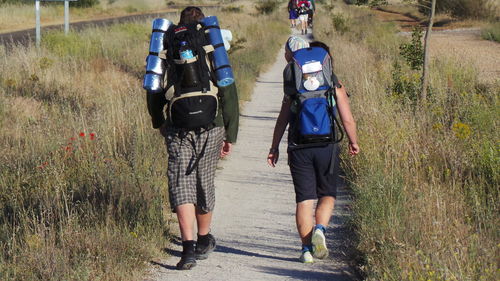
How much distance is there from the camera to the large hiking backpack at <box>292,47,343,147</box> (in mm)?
5684

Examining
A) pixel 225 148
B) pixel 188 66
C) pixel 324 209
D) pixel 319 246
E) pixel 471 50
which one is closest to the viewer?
pixel 188 66

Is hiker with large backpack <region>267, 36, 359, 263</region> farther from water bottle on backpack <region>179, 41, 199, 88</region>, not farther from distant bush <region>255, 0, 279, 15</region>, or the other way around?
distant bush <region>255, 0, 279, 15</region>

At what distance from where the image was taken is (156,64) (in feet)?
18.8

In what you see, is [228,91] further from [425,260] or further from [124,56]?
[124,56]

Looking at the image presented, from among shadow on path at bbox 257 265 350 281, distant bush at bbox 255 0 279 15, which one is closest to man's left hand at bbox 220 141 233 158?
shadow on path at bbox 257 265 350 281

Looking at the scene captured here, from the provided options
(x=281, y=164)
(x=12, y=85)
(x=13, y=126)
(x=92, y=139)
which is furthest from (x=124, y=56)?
(x=92, y=139)

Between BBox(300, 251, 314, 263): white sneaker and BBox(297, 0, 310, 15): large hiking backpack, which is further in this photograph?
BBox(297, 0, 310, 15): large hiking backpack

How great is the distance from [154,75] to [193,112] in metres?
0.35

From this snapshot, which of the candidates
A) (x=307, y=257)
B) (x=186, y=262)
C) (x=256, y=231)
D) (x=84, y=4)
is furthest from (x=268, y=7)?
(x=186, y=262)

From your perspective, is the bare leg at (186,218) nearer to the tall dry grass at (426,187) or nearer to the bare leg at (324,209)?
the bare leg at (324,209)

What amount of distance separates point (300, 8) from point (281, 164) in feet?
52.6

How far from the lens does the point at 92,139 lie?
816cm

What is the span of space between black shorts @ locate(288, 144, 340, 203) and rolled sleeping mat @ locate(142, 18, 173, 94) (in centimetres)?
100

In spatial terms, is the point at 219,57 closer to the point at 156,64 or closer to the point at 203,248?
the point at 156,64
